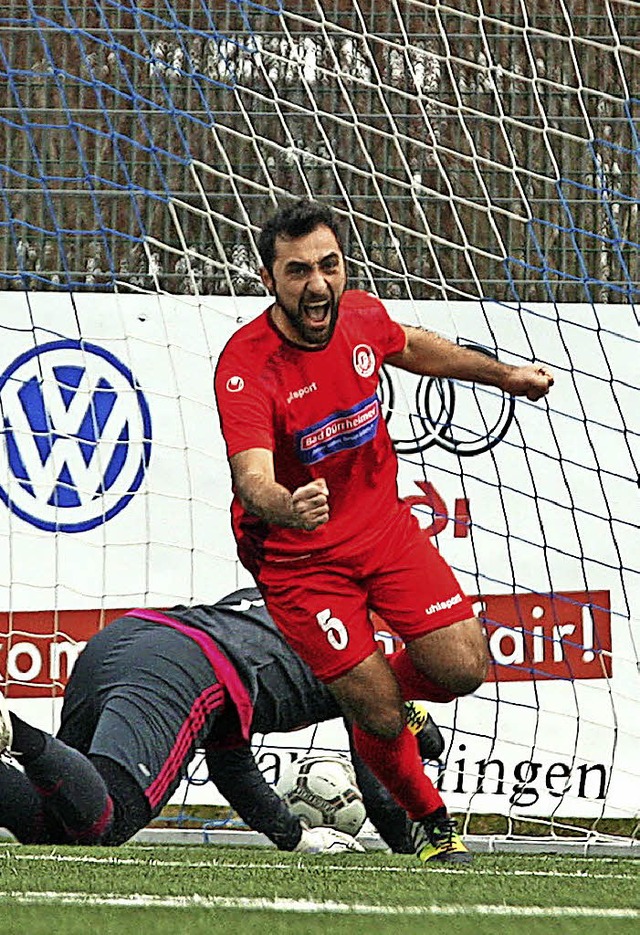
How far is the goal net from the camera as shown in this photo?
5805 millimetres

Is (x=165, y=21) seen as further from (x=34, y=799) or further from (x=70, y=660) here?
(x=34, y=799)

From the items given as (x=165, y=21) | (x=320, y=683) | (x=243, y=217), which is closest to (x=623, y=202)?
(x=243, y=217)

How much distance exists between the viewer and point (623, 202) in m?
6.27

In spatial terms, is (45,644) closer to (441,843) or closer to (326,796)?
(326,796)

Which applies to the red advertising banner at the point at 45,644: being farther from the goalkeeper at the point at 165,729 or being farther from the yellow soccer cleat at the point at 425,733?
the yellow soccer cleat at the point at 425,733

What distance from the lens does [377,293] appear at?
616 centimetres

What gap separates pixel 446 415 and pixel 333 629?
190cm

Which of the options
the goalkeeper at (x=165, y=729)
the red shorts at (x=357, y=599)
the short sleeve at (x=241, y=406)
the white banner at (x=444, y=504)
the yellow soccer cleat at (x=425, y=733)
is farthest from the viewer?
the white banner at (x=444, y=504)

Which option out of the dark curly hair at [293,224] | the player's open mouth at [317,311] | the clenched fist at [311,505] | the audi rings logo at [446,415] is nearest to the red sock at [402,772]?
the clenched fist at [311,505]

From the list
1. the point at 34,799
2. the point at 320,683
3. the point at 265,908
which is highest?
the point at 320,683

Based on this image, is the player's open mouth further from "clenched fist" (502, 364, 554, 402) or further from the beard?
"clenched fist" (502, 364, 554, 402)

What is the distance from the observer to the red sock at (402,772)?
13.6 ft

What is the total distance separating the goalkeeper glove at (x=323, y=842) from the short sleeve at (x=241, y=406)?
4.00ft

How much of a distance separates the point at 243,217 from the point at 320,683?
2313 mm
